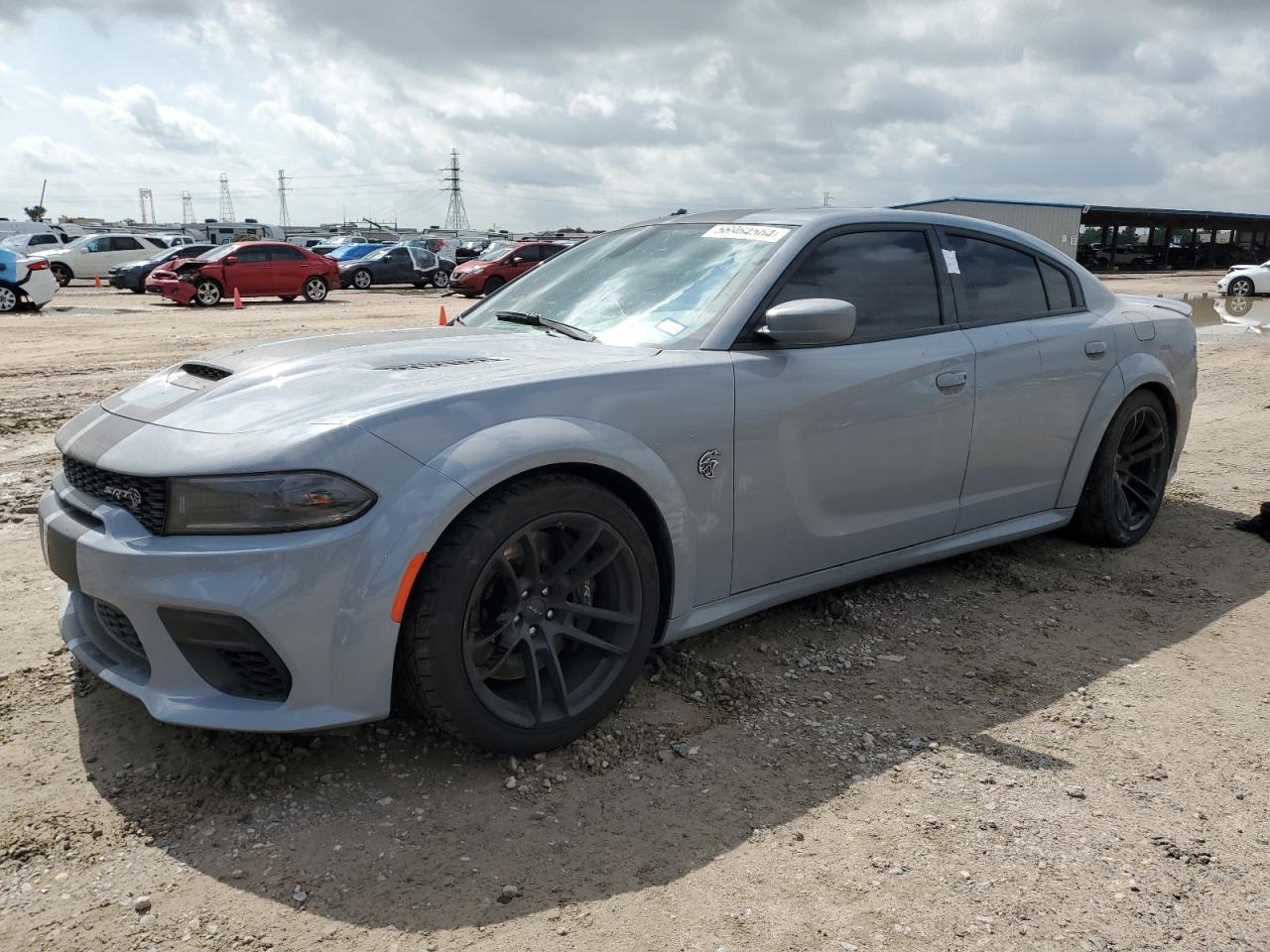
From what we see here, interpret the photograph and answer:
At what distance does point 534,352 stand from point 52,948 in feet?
6.46

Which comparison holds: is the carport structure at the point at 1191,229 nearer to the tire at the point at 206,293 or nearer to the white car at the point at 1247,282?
the white car at the point at 1247,282

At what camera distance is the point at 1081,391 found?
4504 mm

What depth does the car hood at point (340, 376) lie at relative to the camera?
272 cm

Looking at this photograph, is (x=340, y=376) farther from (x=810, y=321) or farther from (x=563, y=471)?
(x=810, y=321)

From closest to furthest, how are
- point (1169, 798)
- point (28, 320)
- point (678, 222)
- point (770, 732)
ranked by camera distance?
point (1169, 798)
point (770, 732)
point (678, 222)
point (28, 320)

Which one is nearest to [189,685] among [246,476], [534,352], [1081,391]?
[246,476]

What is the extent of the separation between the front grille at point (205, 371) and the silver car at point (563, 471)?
0.05 feet

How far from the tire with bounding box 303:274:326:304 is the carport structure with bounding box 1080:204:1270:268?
136 ft

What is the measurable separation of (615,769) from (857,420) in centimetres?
145

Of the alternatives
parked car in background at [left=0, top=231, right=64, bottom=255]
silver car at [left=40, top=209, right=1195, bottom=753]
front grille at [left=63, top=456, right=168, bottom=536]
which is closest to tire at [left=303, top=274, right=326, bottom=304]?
parked car in background at [left=0, top=231, right=64, bottom=255]

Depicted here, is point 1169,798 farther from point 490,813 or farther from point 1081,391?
point 1081,391

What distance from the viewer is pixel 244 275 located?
2223 cm

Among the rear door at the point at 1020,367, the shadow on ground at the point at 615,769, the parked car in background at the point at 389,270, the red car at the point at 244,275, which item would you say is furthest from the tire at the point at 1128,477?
the parked car in background at the point at 389,270

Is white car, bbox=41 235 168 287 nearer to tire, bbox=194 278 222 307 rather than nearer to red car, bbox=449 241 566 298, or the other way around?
tire, bbox=194 278 222 307
